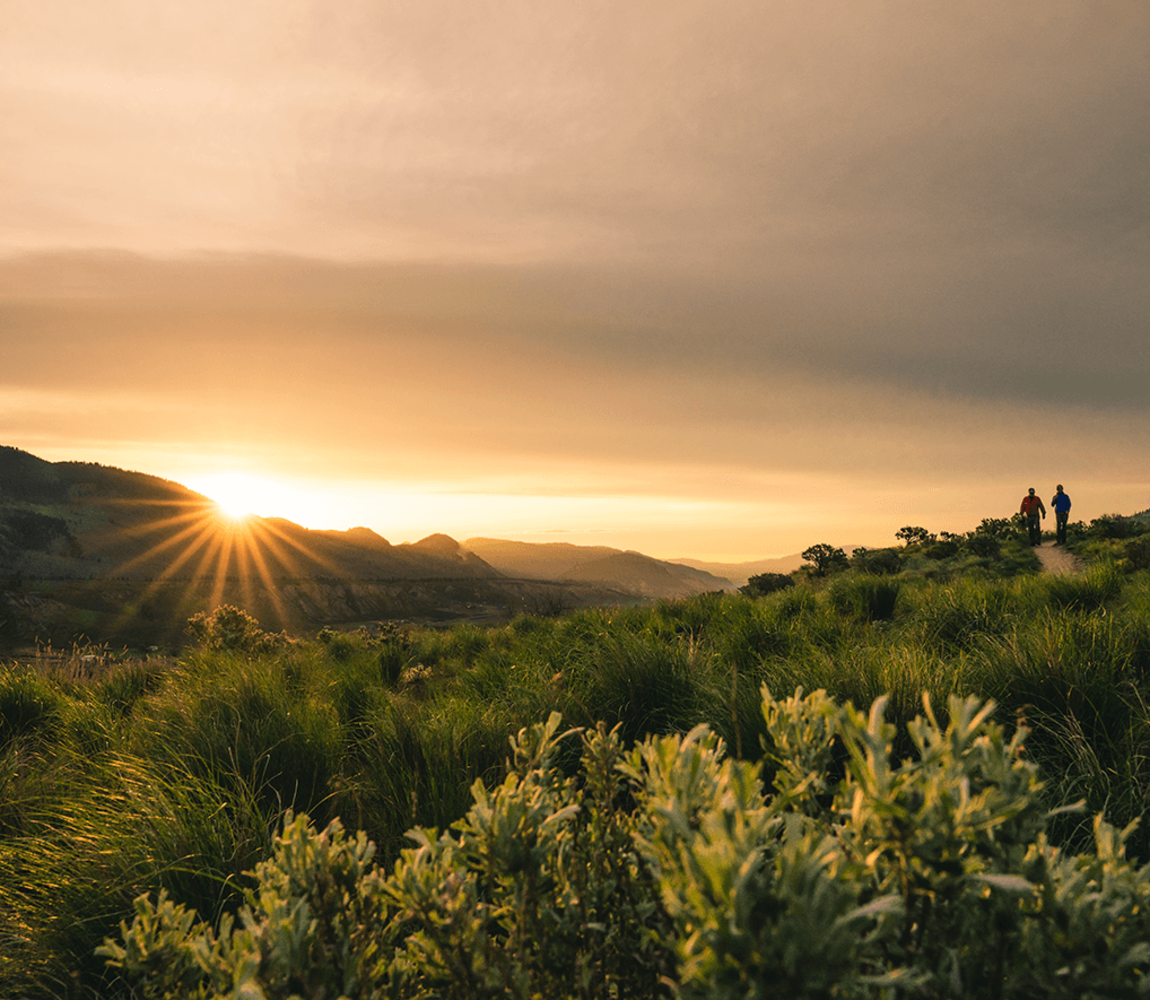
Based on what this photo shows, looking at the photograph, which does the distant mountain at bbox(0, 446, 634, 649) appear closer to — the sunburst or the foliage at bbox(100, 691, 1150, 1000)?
the sunburst

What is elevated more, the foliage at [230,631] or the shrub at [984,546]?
the shrub at [984,546]

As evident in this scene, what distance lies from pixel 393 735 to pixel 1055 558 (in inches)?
962

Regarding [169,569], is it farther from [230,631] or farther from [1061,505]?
[1061,505]


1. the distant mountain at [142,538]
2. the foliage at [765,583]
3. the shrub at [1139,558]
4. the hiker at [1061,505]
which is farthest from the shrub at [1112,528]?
the distant mountain at [142,538]

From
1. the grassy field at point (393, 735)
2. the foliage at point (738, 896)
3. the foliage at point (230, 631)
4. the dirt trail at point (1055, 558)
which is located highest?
the dirt trail at point (1055, 558)

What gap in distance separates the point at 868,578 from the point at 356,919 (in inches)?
395

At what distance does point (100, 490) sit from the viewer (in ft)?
403

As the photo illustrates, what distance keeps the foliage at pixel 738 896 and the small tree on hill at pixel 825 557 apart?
22.6m

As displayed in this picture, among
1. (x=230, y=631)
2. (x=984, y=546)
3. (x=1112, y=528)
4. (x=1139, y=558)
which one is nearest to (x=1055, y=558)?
(x=984, y=546)

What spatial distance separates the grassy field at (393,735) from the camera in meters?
2.75

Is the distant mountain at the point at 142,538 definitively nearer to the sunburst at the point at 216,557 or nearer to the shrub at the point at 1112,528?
the sunburst at the point at 216,557

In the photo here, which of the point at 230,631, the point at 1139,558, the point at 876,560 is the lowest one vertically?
the point at 230,631

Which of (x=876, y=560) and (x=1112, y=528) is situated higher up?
(x=1112, y=528)

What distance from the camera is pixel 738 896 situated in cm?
85
